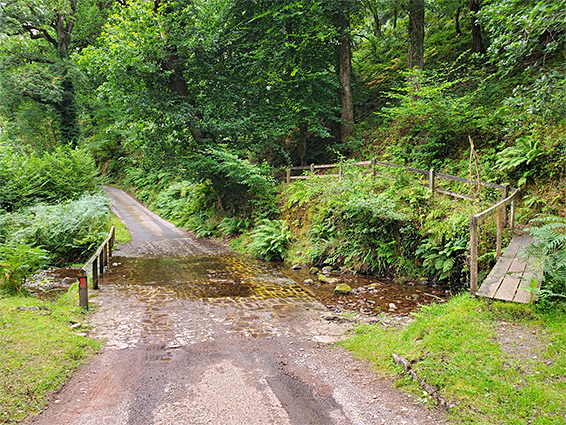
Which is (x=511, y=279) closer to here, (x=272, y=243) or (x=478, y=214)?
(x=478, y=214)

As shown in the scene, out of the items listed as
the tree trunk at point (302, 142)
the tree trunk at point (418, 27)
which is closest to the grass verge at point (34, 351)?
the tree trunk at point (302, 142)

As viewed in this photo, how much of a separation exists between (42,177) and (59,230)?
523 centimetres

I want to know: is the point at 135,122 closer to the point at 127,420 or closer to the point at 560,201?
the point at 127,420

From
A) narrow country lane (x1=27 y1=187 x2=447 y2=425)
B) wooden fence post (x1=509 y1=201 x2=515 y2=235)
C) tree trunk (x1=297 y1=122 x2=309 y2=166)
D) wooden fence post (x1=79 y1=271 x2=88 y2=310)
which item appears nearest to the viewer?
narrow country lane (x1=27 y1=187 x2=447 y2=425)

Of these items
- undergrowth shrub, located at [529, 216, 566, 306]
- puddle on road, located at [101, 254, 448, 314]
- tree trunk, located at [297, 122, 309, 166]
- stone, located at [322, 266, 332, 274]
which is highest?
tree trunk, located at [297, 122, 309, 166]

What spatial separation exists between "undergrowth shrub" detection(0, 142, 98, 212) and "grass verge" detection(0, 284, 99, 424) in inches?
373

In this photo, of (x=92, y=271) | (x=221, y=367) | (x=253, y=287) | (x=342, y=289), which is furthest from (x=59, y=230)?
(x=342, y=289)

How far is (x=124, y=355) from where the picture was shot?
5.50 metres

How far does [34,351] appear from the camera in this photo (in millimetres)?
5012

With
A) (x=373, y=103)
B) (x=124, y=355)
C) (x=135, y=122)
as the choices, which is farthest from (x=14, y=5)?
(x=124, y=355)

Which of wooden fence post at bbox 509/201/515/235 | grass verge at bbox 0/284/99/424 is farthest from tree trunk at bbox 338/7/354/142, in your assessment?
grass verge at bbox 0/284/99/424

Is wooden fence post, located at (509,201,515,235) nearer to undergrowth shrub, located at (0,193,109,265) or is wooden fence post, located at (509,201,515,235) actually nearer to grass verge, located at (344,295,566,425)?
grass verge, located at (344,295,566,425)

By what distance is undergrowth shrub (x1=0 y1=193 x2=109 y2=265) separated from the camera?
39.2 ft

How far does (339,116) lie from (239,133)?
5.49 metres
